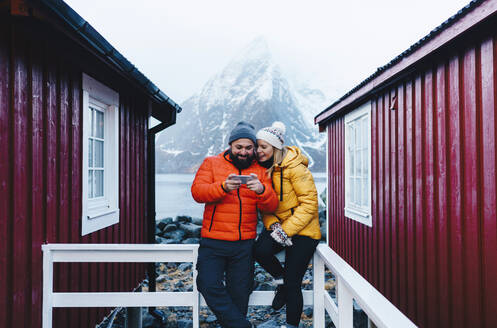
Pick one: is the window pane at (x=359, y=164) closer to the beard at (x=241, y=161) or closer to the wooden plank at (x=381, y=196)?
the wooden plank at (x=381, y=196)

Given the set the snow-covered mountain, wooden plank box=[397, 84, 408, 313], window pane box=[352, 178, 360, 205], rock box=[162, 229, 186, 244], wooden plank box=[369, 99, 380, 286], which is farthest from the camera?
the snow-covered mountain

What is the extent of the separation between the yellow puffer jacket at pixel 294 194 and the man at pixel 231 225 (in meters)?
0.11

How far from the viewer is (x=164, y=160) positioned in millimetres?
131250

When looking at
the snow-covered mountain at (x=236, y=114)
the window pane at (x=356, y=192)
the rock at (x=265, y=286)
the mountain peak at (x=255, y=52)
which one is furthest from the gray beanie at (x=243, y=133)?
the mountain peak at (x=255, y=52)

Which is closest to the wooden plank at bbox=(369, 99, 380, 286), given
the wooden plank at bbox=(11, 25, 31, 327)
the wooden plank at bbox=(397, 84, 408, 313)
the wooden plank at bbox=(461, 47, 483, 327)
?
the wooden plank at bbox=(397, 84, 408, 313)

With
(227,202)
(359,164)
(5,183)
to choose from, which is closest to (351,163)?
(359,164)

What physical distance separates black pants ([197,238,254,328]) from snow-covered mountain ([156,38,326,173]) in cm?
11196

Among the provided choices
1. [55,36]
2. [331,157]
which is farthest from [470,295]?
[331,157]

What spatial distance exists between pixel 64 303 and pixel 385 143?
12.6 ft

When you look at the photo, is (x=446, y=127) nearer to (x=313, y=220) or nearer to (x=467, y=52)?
(x=467, y=52)

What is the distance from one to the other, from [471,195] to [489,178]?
24 cm

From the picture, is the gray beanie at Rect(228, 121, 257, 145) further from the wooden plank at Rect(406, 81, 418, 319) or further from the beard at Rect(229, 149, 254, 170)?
the wooden plank at Rect(406, 81, 418, 319)

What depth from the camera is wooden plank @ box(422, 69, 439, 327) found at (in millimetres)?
3191

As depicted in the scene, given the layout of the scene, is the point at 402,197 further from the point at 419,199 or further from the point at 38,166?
the point at 38,166
